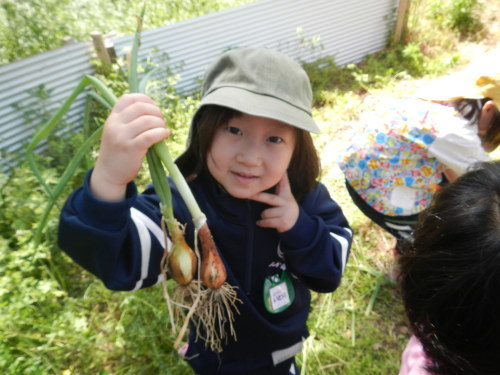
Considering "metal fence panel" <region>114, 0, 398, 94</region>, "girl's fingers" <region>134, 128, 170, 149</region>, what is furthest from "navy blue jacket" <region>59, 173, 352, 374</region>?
"metal fence panel" <region>114, 0, 398, 94</region>

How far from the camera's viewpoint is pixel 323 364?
195 centimetres

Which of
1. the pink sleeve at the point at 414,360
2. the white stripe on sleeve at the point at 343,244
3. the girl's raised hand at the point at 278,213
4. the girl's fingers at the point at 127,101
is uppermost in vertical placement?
the girl's fingers at the point at 127,101

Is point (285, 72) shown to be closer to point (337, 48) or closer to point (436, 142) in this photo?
point (436, 142)

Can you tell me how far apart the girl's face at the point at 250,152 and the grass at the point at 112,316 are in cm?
118

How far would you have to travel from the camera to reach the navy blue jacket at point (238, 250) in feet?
2.89

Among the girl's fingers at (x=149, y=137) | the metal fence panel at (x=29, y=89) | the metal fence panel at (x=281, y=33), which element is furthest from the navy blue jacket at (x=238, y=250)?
the metal fence panel at (x=281, y=33)

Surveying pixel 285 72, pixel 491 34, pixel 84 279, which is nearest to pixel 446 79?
pixel 285 72

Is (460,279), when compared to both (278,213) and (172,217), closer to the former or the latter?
(278,213)

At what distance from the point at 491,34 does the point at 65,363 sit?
20.2ft

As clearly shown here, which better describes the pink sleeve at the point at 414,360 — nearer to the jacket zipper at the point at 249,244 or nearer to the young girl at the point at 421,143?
the jacket zipper at the point at 249,244

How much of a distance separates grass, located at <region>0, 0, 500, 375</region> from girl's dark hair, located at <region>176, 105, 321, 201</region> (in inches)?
41.8

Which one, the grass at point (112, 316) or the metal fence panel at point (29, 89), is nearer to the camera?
the grass at point (112, 316)

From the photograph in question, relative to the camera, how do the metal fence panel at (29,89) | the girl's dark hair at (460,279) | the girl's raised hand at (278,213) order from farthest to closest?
the metal fence panel at (29,89) → the girl's raised hand at (278,213) → the girl's dark hair at (460,279)

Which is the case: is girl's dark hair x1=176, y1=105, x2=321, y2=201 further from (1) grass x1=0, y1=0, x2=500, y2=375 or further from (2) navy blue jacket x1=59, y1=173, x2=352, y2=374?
(1) grass x1=0, y1=0, x2=500, y2=375
